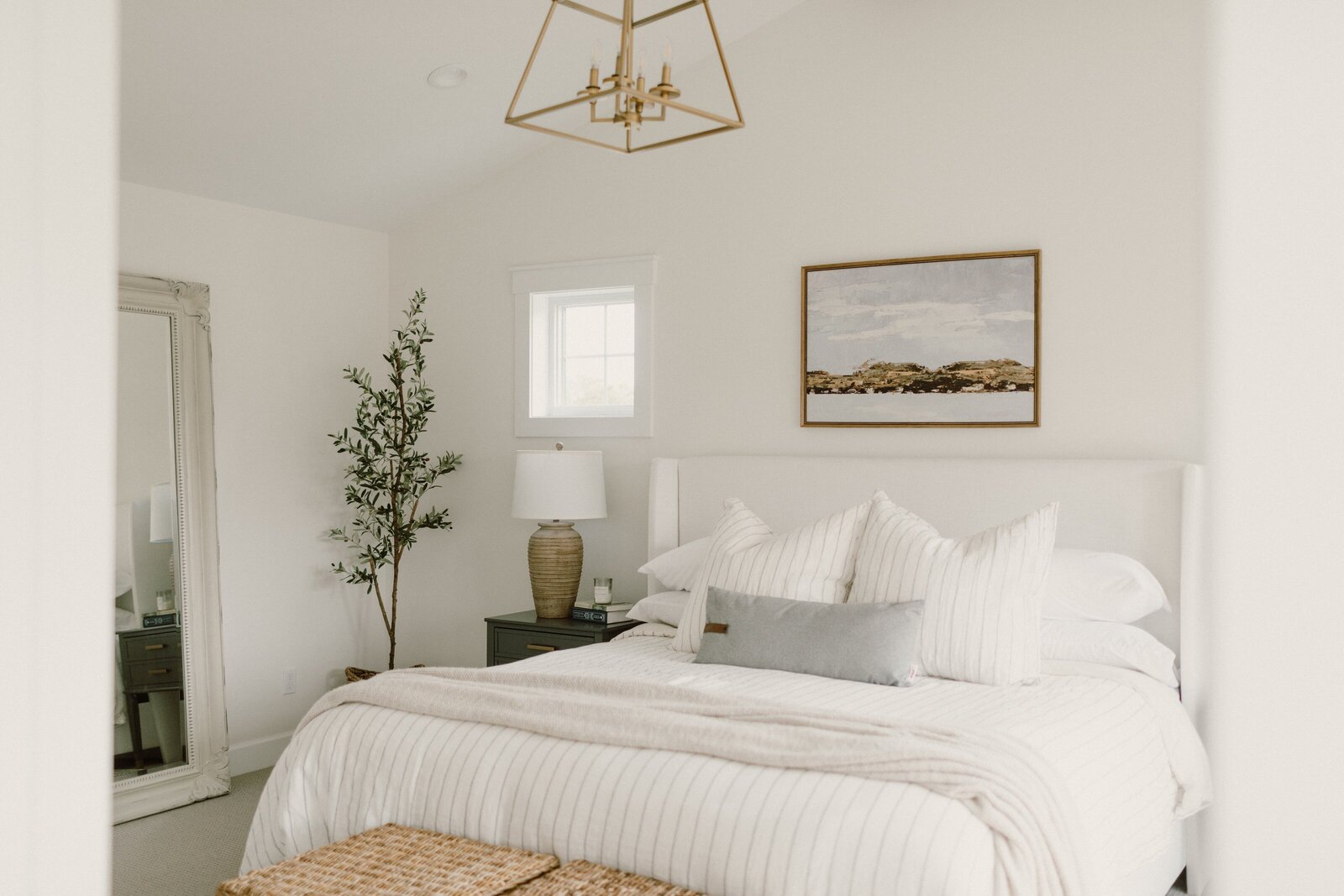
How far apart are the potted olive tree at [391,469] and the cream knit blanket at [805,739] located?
1.80 m

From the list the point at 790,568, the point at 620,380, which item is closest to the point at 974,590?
the point at 790,568

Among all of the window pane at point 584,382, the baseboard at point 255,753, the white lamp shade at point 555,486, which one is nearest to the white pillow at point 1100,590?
the white lamp shade at point 555,486

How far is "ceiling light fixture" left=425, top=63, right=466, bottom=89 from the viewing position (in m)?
3.73

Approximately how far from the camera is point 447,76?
3.77 meters

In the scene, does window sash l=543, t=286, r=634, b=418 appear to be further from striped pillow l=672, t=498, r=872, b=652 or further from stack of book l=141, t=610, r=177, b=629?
stack of book l=141, t=610, r=177, b=629

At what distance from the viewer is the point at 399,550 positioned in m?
4.53

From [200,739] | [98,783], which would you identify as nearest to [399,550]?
[200,739]

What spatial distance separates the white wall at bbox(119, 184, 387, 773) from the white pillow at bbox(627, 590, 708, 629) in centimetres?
162

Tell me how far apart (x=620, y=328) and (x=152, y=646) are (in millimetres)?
2187

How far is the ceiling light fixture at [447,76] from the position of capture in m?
3.73

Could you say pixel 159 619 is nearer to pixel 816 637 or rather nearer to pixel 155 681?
pixel 155 681

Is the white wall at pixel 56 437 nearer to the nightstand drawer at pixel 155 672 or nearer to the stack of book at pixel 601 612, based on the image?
the stack of book at pixel 601 612

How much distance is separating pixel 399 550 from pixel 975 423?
7.96ft

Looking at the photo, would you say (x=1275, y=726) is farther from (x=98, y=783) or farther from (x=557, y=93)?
(x=557, y=93)
